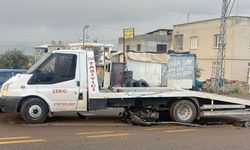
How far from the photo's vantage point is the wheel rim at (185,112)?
39.9 ft

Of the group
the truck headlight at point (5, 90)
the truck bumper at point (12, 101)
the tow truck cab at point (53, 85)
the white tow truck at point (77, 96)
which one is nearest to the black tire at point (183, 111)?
the white tow truck at point (77, 96)

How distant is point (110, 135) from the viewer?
9.88 meters

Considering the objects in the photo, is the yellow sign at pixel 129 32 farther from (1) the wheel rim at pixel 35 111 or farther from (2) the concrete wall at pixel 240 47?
(1) the wheel rim at pixel 35 111

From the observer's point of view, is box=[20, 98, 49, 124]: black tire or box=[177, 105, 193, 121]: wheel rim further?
box=[177, 105, 193, 121]: wheel rim

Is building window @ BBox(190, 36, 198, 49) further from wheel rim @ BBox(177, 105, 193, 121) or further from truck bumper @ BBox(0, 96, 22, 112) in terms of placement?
truck bumper @ BBox(0, 96, 22, 112)

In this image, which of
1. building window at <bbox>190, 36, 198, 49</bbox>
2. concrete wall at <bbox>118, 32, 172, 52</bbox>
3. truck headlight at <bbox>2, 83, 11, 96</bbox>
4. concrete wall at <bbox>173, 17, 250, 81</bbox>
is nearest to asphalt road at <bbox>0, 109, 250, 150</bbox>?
truck headlight at <bbox>2, 83, 11, 96</bbox>

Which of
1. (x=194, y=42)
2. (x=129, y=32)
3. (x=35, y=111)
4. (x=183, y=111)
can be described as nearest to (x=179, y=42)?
(x=194, y=42)

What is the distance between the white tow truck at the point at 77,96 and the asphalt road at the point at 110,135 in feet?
1.44

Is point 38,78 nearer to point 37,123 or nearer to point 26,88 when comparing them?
point 26,88

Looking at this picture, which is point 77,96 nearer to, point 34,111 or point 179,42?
point 34,111

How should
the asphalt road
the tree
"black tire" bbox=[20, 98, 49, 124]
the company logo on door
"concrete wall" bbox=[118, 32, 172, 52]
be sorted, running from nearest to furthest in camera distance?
1. the asphalt road
2. "black tire" bbox=[20, 98, 49, 124]
3. the company logo on door
4. the tree
5. "concrete wall" bbox=[118, 32, 172, 52]

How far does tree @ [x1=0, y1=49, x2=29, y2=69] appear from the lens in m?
42.1

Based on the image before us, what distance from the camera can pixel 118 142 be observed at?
901 cm

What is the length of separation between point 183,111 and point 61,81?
3590 millimetres
